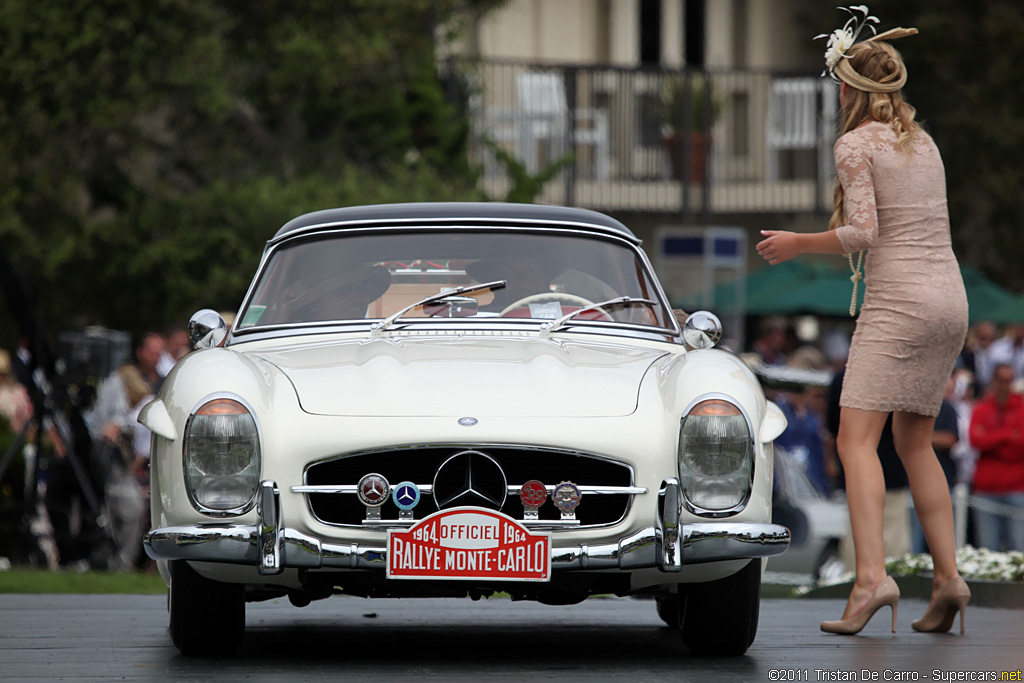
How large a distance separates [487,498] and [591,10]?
83.3 ft

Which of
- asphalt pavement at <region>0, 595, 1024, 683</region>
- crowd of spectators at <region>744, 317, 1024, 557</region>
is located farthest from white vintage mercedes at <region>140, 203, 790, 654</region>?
crowd of spectators at <region>744, 317, 1024, 557</region>

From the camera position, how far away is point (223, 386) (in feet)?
17.9

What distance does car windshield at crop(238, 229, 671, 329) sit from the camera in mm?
6562

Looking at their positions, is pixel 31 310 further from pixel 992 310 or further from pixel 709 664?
pixel 992 310

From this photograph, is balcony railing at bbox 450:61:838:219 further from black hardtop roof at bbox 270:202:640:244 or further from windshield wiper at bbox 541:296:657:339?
windshield wiper at bbox 541:296:657:339

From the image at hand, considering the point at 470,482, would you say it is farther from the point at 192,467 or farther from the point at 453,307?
the point at 453,307

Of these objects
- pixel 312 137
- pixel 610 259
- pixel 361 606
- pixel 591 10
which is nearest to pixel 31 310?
pixel 361 606

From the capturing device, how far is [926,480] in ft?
21.3

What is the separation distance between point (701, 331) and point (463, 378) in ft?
4.45

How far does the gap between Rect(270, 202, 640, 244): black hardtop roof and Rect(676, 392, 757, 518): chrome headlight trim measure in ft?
5.11

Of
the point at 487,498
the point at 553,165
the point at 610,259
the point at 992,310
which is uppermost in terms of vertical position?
the point at 610,259

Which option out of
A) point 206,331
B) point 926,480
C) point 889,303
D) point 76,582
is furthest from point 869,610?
point 76,582

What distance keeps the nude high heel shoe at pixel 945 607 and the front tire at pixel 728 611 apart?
3.18 feet

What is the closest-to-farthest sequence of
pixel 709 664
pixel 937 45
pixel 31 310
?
pixel 709 664 < pixel 31 310 < pixel 937 45
